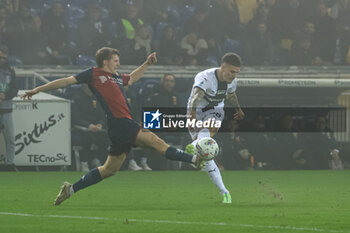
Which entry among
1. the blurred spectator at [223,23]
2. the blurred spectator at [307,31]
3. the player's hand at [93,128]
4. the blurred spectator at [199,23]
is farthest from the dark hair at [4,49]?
the blurred spectator at [307,31]

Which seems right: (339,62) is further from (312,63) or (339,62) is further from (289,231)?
(289,231)

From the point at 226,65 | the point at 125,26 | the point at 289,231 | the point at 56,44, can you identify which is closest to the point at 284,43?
the point at 125,26

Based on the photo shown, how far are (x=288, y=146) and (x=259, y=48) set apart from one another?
275 cm

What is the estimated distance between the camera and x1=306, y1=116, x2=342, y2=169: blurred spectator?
19.0 meters

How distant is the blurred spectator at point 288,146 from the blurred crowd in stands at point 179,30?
80.8 inches

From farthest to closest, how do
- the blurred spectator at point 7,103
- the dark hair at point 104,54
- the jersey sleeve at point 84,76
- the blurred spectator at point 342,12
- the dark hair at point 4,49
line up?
the blurred spectator at point 342,12 → the dark hair at point 4,49 → the blurred spectator at point 7,103 → the dark hair at point 104,54 → the jersey sleeve at point 84,76

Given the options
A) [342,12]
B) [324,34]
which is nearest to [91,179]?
[324,34]

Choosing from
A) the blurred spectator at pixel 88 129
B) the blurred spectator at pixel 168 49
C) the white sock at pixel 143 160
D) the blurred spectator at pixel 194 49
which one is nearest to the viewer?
the blurred spectator at pixel 88 129

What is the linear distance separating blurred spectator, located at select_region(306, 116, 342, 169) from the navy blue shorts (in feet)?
32.6

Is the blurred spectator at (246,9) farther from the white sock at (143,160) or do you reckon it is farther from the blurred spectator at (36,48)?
the blurred spectator at (36,48)

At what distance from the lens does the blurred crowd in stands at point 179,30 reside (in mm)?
19781

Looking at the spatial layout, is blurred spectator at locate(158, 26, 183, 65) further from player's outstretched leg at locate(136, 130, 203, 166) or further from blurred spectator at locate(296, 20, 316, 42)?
player's outstretched leg at locate(136, 130, 203, 166)

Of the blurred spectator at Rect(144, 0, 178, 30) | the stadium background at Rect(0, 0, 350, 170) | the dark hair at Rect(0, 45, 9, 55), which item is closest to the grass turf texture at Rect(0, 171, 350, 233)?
the stadium background at Rect(0, 0, 350, 170)

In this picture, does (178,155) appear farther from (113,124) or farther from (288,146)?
(288,146)
